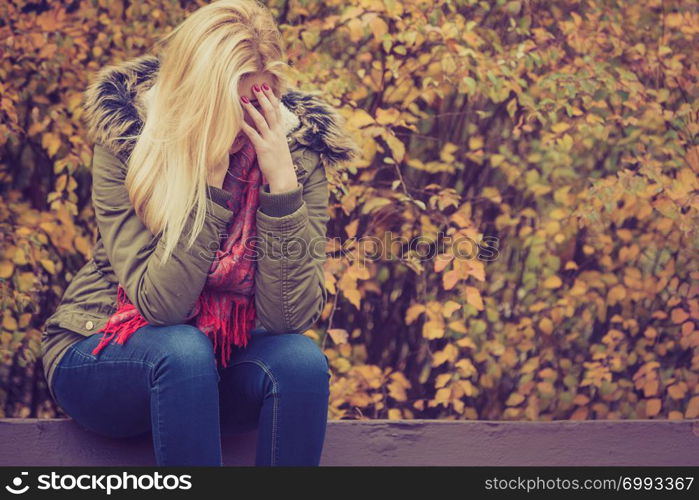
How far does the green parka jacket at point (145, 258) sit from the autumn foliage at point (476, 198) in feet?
3.50

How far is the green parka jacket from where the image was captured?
1.81 meters

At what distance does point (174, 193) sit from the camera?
1.83 meters

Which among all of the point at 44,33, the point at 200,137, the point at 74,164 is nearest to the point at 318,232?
the point at 200,137

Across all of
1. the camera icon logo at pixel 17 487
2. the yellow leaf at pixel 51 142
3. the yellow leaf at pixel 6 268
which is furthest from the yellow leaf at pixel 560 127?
the camera icon logo at pixel 17 487

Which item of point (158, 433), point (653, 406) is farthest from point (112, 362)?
point (653, 406)

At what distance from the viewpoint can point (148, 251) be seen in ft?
6.13

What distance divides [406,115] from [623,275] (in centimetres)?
109

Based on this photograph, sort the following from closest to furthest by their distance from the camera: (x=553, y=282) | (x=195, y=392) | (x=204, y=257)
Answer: (x=195, y=392), (x=204, y=257), (x=553, y=282)

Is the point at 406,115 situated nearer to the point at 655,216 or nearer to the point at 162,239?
the point at 655,216

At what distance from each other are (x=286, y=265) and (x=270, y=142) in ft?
0.99

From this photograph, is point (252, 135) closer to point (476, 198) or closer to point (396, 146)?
point (396, 146)

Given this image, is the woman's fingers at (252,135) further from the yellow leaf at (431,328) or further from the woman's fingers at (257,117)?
the yellow leaf at (431,328)

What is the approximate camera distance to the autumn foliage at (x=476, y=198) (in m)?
3.01

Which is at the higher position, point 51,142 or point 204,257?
point 51,142
